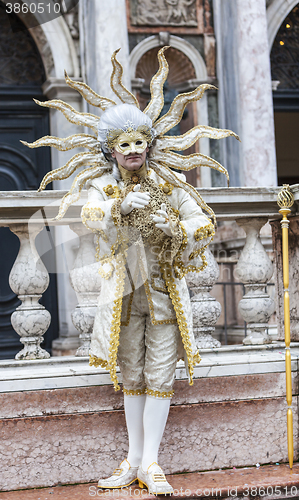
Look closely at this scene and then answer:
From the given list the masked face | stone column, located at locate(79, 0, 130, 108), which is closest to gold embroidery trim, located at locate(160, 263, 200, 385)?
the masked face

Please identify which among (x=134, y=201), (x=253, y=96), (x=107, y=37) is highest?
(x=107, y=37)

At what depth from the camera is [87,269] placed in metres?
3.32

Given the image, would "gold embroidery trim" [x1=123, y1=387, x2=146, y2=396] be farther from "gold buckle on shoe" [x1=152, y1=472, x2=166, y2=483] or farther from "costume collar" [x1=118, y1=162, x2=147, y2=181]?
"costume collar" [x1=118, y1=162, x2=147, y2=181]

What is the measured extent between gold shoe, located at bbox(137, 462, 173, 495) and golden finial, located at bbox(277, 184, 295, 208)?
148cm

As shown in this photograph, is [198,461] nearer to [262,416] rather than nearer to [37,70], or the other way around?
[262,416]

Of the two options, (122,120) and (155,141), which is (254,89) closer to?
(155,141)

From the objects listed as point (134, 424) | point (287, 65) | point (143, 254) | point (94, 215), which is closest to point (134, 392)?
point (134, 424)

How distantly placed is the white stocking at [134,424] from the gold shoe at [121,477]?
26 mm

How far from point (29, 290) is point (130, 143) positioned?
3.50 feet

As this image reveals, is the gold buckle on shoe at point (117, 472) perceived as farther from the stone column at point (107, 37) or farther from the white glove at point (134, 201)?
the stone column at point (107, 37)

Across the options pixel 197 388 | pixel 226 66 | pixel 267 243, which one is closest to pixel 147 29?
pixel 226 66

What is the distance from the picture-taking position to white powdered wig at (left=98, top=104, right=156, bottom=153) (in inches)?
106

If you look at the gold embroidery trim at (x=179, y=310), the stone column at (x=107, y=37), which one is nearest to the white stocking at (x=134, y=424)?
the gold embroidery trim at (x=179, y=310)

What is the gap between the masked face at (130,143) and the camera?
2678mm
